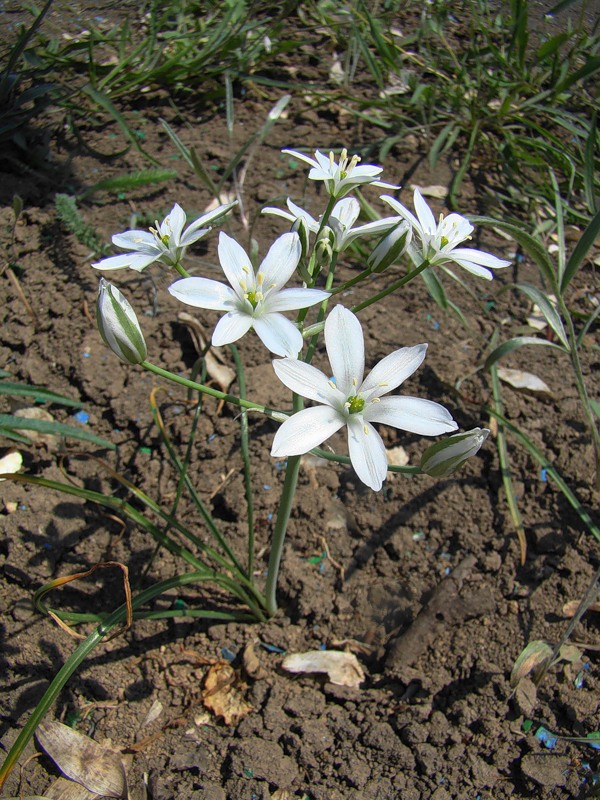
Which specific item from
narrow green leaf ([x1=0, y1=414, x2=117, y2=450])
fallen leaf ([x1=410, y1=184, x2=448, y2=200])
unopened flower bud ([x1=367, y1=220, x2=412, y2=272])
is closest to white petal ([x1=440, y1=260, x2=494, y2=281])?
unopened flower bud ([x1=367, y1=220, x2=412, y2=272])

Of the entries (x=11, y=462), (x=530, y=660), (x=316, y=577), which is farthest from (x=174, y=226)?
(x=530, y=660)

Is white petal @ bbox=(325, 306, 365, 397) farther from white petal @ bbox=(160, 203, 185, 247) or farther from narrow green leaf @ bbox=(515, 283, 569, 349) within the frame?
narrow green leaf @ bbox=(515, 283, 569, 349)

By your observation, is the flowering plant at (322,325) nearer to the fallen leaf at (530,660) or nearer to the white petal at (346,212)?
the white petal at (346,212)

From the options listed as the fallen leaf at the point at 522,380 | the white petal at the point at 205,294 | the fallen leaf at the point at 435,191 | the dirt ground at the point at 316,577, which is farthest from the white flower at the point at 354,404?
the fallen leaf at the point at 435,191

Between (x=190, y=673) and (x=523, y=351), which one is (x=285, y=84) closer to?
(x=523, y=351)

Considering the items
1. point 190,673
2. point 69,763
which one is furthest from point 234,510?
point 69,763

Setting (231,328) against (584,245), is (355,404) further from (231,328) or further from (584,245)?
(584,245)
